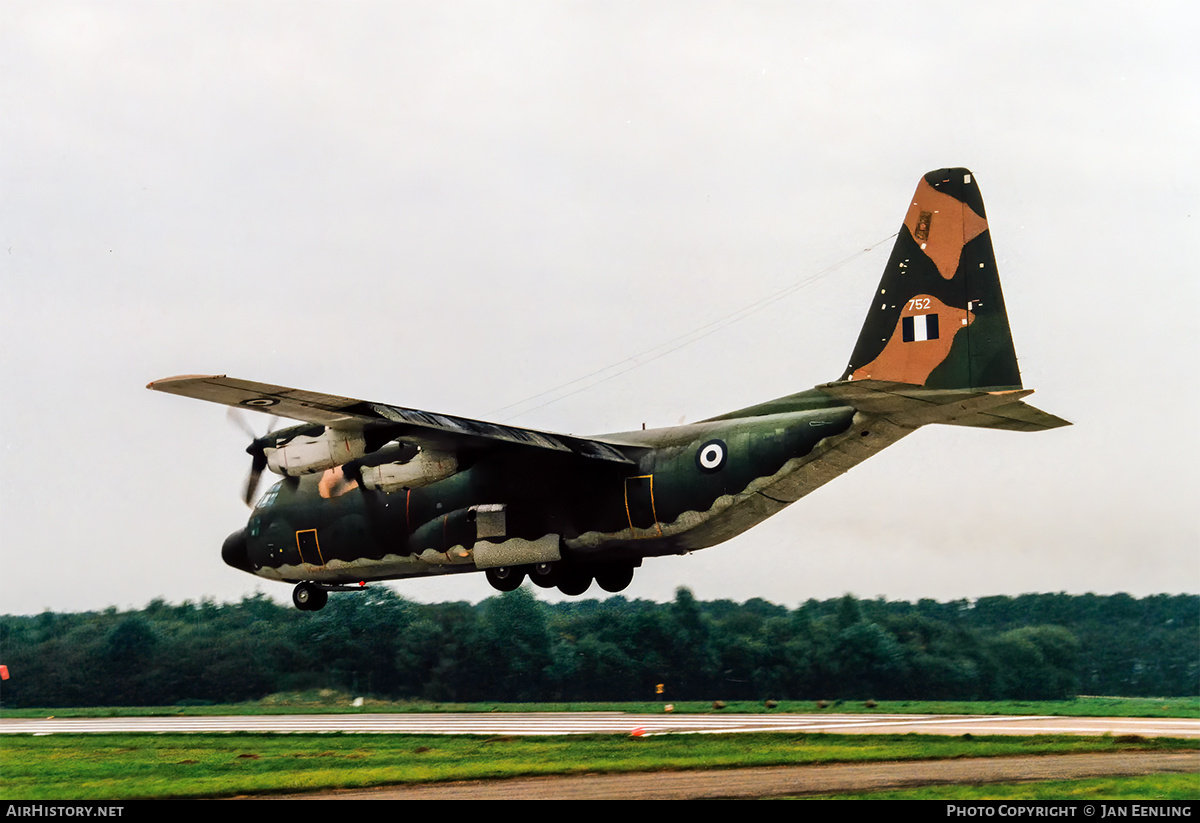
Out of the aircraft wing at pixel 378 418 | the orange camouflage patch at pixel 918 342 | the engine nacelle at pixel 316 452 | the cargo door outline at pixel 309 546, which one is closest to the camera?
the aircraft wing at pixel 378 418

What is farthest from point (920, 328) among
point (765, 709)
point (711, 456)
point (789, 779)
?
point (765, 709)

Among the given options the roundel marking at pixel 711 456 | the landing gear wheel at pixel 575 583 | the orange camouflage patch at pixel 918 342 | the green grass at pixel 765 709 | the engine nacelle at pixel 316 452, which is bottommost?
the green grass at pixel 765 709

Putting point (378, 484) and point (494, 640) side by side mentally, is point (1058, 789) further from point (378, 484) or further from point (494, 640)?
point (494, 640)

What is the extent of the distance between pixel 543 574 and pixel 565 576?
779 mm

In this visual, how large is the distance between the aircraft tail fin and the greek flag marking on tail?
→ 19 mm

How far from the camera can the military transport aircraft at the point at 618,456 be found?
76.7 feet

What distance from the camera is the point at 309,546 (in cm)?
3067

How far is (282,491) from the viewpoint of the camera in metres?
31.6

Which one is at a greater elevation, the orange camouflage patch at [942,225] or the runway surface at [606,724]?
the orange camouflage patch at [942,225]

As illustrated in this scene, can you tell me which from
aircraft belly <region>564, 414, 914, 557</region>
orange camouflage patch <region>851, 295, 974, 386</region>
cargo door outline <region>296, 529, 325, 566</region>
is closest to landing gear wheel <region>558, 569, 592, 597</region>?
aircraft belly <region>564, 414, 914, 557</region>

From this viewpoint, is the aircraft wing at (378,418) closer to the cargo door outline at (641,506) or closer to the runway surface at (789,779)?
the cargo door outline at (641,506)

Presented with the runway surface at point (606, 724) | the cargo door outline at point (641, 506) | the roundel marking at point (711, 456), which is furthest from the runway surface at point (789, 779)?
the roundel marking at point (711, 456)

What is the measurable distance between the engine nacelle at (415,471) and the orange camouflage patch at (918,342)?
907 cm
